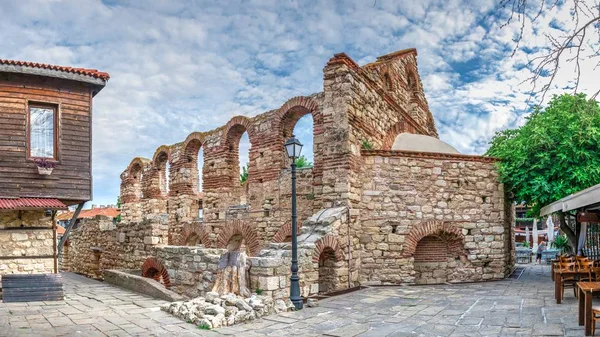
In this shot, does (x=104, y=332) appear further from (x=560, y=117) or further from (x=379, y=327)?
(x=560, y=117)

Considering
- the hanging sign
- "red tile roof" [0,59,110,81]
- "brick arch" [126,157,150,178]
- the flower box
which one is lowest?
the hanging sign

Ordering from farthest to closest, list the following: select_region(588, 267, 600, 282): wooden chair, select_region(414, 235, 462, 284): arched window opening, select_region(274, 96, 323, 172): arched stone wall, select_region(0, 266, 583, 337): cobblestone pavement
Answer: select_region(274, 96, 323, 172): arched stone wall < select_region(414, 235, 462, 284): arched window opening < select_region(588, 267, 600, 282): wooden chair < select_region(0, 266, 583, 337): cobblestone pavement

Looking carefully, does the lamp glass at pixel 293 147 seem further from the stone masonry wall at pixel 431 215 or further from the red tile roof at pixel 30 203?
the red tile roof at pixel 30 203

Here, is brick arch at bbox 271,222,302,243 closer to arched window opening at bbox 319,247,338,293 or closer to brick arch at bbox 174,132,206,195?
arched window opening at bbox 319,247,338,293

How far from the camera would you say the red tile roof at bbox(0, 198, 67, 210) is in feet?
36.3

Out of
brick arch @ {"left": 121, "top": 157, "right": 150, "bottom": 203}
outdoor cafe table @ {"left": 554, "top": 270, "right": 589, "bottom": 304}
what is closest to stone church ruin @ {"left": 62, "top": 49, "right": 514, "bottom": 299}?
outdoor cafe table @ {"left": 554, "top": 270, "right": 589, "bottom": 304}

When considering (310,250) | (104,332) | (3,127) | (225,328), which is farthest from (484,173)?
(3,127)

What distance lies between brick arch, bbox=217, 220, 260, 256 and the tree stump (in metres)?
5.14

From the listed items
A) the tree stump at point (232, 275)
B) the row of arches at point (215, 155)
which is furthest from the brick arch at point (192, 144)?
the tree stump at point (232, 275)

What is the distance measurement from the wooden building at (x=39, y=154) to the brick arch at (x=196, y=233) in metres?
4.57

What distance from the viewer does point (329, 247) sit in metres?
10.7

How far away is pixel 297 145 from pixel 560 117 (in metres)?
8.51

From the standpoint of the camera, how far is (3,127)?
11.6 m

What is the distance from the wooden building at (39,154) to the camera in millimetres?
11602
